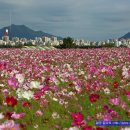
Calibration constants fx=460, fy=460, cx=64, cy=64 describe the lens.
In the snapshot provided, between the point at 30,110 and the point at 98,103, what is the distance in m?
1.05

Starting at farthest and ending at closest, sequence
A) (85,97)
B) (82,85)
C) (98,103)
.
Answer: (82,85) < (85,97) < (98,103)

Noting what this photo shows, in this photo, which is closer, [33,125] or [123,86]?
[33,125]

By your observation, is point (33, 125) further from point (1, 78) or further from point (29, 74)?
point (29, 74)

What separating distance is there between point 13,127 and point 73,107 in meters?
2.91

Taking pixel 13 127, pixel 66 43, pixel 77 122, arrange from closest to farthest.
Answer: pixel 13 127
pixel 77 122
pixel 66 43

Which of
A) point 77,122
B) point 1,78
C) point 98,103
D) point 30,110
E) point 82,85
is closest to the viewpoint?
point 77,122

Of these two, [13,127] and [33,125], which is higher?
[13,127]

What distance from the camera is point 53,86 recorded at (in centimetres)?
718

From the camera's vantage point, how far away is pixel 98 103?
21.2ft

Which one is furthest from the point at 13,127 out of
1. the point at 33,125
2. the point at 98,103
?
the point at 98,103

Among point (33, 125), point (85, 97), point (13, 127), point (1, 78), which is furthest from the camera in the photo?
point (1, 78)

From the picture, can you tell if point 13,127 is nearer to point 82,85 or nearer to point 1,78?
point 82,85

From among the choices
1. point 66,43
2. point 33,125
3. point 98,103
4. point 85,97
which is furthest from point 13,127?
point 66,43

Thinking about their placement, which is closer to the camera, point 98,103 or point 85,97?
point 98,103
